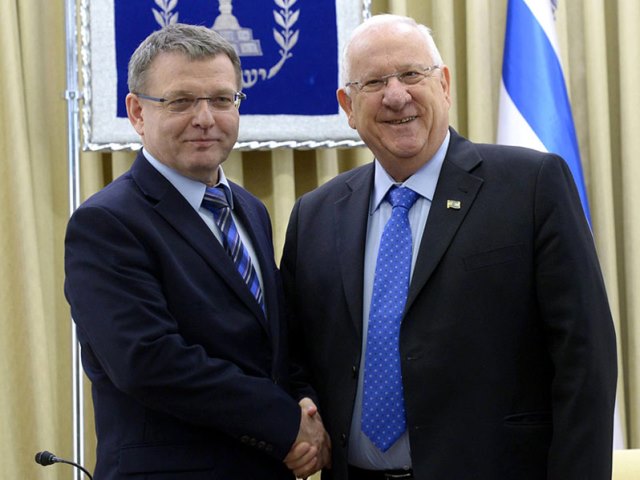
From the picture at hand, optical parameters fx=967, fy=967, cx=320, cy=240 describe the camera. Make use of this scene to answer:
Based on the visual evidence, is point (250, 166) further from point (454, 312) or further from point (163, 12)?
point (454, 312)

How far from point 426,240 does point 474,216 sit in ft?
0.42

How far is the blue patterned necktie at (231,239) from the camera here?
7.93ft

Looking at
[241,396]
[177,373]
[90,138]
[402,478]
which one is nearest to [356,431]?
[402,478]

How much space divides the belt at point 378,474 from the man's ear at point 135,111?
39.8 inches

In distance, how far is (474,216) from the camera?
7.55ft

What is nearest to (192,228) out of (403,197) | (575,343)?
(403,197)

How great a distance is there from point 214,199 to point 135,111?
0.31 metres

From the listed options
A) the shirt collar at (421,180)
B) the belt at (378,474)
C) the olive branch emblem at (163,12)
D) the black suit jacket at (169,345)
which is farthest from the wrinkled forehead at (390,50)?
the olive branch emblem at (163,12)

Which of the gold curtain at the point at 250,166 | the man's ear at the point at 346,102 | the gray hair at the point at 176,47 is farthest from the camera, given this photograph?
the gold curtain at the point at 250,166

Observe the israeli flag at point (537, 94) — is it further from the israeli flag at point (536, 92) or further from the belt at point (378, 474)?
the belt at point (378, 474)

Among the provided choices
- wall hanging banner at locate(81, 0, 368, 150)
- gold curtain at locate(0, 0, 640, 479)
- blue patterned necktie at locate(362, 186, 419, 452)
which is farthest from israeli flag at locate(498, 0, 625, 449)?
blue patterned necktie at locate(362, 186, 419, 452)

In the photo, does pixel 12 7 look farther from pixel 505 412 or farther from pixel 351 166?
pixel 505 412

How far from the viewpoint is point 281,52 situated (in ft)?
12.3

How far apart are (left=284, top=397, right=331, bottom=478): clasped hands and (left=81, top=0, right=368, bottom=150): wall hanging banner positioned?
154 centimetres
